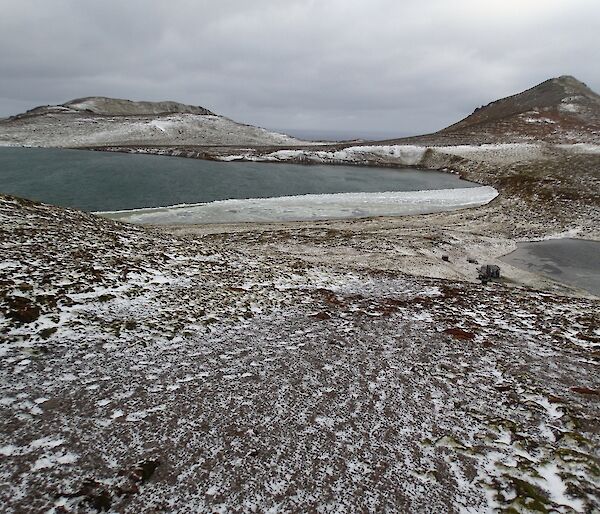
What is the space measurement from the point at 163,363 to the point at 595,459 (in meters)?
10.1

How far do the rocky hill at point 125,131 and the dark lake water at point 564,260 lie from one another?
360ft

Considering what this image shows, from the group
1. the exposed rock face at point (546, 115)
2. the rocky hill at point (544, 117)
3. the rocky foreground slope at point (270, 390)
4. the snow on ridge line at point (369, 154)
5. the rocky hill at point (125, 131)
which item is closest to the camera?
the rocky foreground slope at point (270, 390)

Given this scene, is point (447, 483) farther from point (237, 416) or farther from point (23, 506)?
point (23, 506)

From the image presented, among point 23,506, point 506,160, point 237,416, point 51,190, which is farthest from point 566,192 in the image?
point 51,190

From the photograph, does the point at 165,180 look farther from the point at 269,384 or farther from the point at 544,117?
the point at 544,117

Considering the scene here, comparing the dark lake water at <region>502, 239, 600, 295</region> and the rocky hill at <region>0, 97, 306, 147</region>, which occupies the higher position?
the rocky hill at <region>0, 97, 306, 147</region>

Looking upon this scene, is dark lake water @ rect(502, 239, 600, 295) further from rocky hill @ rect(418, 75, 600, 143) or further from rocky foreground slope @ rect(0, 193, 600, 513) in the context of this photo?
rocky hill @ rect(418, 75, 600, 143)

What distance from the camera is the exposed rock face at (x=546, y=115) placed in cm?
9475

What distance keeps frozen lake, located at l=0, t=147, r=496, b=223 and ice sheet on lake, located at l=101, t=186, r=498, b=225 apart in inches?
4.6

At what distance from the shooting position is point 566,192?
47.8 metres

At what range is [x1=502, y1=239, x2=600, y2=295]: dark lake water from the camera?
27625 millimetres

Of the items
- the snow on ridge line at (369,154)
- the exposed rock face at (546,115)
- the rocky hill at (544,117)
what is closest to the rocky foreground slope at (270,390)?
the snow on ridge line at (369,154)

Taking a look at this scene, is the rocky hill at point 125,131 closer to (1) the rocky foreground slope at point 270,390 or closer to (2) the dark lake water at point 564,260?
(2) the dark lake water at point 564,260

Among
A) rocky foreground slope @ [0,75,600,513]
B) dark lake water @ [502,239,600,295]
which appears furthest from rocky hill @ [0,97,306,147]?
rocky foreground slope @ [0,75,600,513]
